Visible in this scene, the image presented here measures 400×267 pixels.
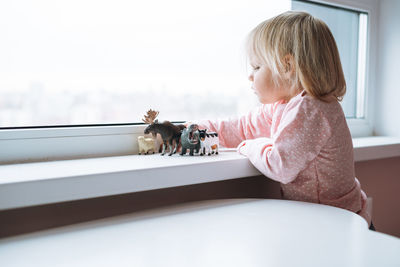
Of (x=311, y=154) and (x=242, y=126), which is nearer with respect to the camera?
(x=311, y=154)

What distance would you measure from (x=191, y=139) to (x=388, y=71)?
1.17 m

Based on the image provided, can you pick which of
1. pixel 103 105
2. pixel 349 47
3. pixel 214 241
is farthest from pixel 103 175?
pixel 349 47

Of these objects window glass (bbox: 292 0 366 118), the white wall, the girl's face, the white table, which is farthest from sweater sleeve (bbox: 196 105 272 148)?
the white wall

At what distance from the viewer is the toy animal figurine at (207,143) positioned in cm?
100

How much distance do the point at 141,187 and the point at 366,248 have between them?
46 cm

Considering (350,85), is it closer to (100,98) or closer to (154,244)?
(100,98)

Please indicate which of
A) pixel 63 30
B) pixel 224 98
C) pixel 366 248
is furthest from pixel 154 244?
pixel 224 98

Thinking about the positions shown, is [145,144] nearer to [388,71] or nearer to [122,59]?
[122,59]

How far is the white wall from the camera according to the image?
1620 mm

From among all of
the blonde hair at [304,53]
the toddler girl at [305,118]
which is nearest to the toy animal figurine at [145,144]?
the toddler girl at [305,118]

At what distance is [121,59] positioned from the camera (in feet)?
3.65

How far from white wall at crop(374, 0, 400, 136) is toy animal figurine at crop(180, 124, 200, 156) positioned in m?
1.13

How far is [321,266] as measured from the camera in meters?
0.51

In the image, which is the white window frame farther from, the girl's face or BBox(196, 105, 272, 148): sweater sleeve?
the girl's face
